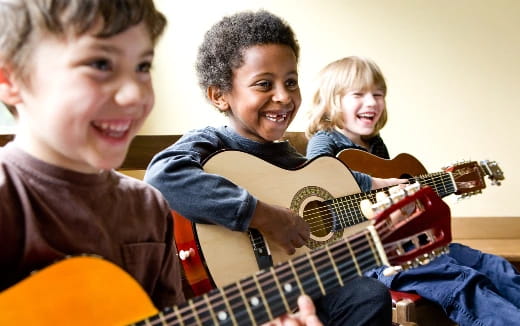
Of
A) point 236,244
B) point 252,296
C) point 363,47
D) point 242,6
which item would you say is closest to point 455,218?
point 363,47

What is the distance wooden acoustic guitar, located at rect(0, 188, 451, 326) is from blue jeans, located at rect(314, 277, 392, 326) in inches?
14.7

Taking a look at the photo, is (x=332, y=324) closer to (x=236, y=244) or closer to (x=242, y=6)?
(x=236, y=244)

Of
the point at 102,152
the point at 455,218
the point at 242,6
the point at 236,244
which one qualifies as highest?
the point at 242,6

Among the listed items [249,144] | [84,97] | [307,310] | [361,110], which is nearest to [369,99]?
[361,110]

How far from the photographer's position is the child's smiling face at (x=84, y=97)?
0.58 metres

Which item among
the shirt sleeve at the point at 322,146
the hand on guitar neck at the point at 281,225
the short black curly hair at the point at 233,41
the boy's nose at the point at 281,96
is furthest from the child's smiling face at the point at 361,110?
the hand on guitar neck at the point at 281,225

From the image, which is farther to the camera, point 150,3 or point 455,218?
point 455,218

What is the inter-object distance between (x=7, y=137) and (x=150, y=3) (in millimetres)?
626

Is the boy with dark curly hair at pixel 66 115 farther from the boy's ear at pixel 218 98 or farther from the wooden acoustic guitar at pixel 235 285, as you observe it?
the boy's ear at pixel 218 98

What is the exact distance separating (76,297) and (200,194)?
1.43 feet

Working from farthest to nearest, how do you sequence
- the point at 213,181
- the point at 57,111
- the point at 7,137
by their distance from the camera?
1. the point at 7,137
2. the point at 213,181
3. the point at 57,111

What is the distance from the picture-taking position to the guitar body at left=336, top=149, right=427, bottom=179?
5.21 feet

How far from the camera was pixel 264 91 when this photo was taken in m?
1.22

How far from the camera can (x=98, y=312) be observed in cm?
59
